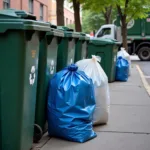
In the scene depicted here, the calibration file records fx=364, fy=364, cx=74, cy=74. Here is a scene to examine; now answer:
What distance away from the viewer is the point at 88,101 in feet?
14.8

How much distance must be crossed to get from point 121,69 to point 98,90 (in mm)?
5833

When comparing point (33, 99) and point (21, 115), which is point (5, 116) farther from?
point (33, 99)

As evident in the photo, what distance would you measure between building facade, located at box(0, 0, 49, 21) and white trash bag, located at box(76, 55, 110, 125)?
48.9 feet

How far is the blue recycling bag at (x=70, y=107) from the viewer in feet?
14.2

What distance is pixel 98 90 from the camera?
521 cm

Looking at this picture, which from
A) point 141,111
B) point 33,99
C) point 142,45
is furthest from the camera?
point 142,45

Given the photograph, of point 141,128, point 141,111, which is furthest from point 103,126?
point 141,111

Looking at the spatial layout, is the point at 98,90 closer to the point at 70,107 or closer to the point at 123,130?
the point at 123,130

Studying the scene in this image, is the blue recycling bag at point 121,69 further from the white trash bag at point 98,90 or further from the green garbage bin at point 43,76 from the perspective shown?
the green garbage bin at point 43,76

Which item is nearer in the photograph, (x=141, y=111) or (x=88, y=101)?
(x=88, y=101)

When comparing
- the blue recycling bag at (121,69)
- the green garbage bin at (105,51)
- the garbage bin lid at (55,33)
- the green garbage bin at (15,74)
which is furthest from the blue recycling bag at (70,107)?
the blue recycling bag at (121,69)

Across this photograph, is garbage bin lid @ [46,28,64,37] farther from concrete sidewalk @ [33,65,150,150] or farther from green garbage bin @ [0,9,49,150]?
concrete sidewalk @ [33,65,150,150]

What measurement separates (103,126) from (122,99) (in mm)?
2535

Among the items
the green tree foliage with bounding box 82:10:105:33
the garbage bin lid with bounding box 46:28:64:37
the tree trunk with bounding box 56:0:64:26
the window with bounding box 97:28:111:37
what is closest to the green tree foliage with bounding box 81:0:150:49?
the window with bounding box 97:28:111:37
